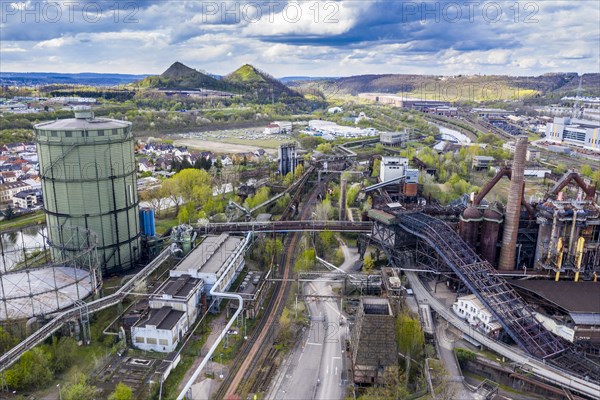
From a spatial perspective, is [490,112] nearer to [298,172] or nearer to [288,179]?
[298,172]

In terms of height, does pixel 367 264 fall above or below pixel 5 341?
below

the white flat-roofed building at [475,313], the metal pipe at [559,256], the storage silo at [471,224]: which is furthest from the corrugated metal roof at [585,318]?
the storage silo at [471,224]

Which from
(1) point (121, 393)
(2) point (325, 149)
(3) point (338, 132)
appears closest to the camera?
(1) point (121, 393)

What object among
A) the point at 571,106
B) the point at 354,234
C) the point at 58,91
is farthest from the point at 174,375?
the point at 571,106

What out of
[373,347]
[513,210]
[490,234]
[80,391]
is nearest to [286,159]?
[490,234]

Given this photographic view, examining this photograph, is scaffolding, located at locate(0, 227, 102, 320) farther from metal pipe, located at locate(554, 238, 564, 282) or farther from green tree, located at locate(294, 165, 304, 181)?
green tree, located at locate(294, 165, 304, 181)

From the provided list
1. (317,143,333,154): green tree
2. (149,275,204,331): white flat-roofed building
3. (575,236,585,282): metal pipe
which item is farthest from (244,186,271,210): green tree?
(317,143,333,154): green tree
